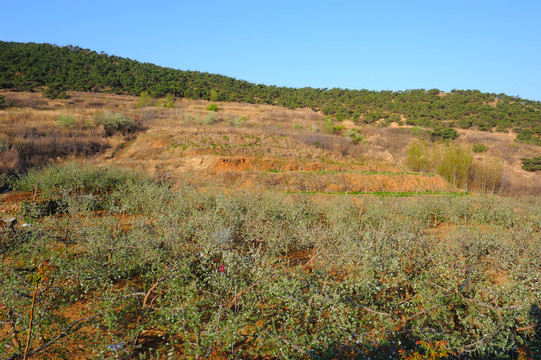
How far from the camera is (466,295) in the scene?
429cm

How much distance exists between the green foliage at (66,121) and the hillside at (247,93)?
20.9m

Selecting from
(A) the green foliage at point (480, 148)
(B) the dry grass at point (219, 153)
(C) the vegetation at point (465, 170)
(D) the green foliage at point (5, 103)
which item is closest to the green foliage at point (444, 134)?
(A) the green foliage at point (480, 148)

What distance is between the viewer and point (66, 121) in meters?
22.5

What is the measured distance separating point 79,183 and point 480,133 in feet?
144

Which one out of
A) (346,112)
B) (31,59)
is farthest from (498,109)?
(31,59)

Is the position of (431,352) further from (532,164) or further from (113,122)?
(532,164)

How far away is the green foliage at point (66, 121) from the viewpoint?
22.4 metres

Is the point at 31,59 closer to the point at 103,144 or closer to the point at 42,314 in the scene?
the point at 103,144

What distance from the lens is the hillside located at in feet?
137

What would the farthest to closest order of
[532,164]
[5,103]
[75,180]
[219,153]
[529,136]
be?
[529,136] → [532,164] → [5,103] → [219,153] → [75,180]

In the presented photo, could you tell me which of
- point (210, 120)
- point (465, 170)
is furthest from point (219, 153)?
point (465, 170)

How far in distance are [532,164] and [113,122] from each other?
35.0 meters

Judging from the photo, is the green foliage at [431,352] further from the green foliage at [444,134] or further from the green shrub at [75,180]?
the green foliage at [444,134]

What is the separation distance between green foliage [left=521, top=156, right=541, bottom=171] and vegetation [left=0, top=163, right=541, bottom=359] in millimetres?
27334
